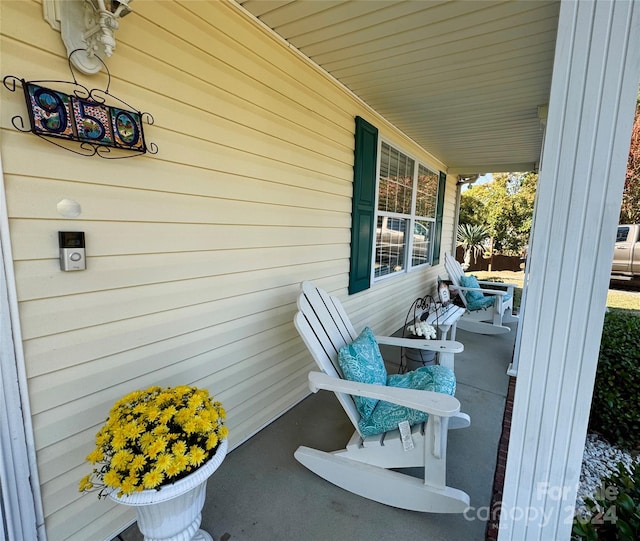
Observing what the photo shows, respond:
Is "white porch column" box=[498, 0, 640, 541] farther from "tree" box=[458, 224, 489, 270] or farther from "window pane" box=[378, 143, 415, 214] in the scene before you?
"tree" box=[458, 224, 489, 270]

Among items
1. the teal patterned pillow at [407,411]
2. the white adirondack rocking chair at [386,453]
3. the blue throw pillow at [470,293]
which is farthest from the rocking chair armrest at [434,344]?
the blue throw pillow at [470,293]

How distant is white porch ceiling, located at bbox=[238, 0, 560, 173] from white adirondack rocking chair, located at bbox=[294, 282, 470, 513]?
1.63 metres

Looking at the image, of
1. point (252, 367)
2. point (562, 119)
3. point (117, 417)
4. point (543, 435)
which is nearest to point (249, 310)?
point (252, 367)

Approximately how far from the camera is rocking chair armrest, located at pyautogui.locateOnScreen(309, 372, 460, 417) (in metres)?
1.40

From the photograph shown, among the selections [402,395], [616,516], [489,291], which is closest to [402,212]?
[489,291]

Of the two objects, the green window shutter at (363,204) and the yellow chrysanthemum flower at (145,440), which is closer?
the yellow chrysanthemum flower at (145,440)

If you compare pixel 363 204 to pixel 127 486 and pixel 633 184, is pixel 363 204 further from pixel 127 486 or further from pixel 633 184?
pixel 633 184

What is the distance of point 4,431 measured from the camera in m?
1.10

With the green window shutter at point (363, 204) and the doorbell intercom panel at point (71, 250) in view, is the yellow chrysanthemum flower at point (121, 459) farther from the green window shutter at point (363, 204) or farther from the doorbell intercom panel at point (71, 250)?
the green window shutter at point (363, 204)

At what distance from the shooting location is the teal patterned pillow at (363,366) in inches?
72.3

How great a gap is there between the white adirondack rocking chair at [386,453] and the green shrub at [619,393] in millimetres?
1305

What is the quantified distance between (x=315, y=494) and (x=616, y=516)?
→ 1.25 meters

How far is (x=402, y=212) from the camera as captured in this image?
14.4ft

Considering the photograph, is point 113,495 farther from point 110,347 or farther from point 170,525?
point 110,347
